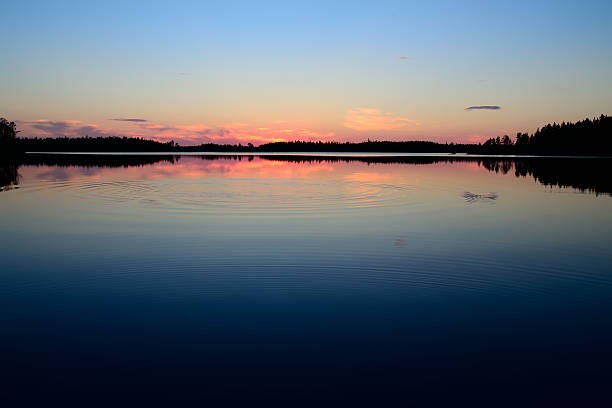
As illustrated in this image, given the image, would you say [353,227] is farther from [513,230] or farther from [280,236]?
[513,230]

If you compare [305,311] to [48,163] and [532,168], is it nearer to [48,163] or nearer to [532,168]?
[532,168]

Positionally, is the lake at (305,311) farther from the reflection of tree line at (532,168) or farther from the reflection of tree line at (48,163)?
the reflection of tree line at (48,163)

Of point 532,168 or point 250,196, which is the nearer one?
point 250,196

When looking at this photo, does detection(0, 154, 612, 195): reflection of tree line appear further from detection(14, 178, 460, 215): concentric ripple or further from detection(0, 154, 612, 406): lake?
detection(0, 154, 612, 406): lake

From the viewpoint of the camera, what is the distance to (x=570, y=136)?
180 m

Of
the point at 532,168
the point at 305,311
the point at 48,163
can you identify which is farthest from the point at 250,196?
the point at 48,163

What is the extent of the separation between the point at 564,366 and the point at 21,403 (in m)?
8.76

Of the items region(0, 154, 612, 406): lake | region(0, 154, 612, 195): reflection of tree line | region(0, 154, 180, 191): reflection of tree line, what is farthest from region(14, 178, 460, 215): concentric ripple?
region(0, 154, 612, 195): reflection of tree line

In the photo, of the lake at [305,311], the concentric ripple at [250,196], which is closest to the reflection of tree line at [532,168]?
the concentric ripple at [250,196]

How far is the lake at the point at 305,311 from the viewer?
7391mm

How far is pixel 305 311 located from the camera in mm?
10281

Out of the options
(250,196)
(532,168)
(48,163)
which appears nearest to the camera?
(250,196)

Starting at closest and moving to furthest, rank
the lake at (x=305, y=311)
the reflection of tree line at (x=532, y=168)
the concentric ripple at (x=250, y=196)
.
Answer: the lake at (x=305, y=311) < the concentric ripple at (x=250, y=196) < the reflection of tree line at (x=532, y=168)

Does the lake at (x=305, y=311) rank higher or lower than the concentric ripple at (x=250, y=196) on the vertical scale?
→ lower
